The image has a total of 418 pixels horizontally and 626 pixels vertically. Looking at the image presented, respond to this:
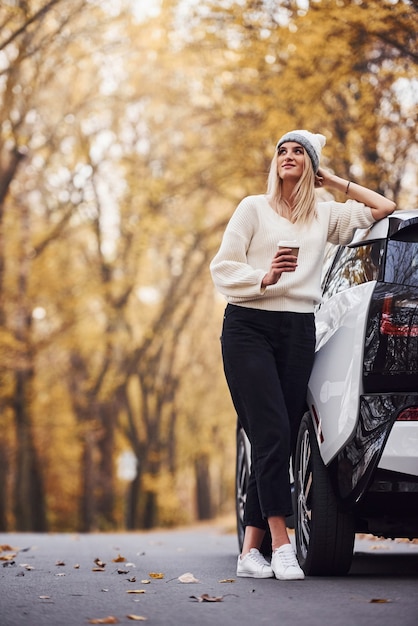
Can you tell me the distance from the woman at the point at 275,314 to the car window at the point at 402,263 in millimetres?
447

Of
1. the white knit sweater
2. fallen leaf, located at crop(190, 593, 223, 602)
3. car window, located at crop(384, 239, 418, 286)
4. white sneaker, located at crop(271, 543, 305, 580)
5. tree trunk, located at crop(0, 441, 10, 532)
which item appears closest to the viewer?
fallen leaf, located at crop(190, 593, 223, 602)

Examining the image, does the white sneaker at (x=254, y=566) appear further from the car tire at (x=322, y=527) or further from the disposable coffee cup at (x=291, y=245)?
the disposable coffee cup at (x=291, y=245)

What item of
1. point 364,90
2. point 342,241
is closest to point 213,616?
point 342,241

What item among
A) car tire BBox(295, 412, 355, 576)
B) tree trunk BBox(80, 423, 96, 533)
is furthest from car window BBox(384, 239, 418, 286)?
tree trunk BBox(80, 423, 96, 533)

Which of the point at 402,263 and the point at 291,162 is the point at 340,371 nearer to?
the point at 402,263

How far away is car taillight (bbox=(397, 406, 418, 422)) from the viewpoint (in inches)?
194

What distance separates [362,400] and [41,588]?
1721 millimetres

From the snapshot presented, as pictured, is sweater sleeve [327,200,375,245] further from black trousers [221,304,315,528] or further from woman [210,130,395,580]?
black trousers [221,304,315,528]

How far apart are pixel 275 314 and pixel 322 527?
1055 millimetres

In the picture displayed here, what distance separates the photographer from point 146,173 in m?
21.8

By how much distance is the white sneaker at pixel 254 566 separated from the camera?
214 inches

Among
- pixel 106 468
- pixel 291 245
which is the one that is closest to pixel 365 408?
pixel 291 245

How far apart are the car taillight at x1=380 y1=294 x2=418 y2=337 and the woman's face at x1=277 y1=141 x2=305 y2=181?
105cm

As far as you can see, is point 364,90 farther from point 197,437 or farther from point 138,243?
point 197,437
